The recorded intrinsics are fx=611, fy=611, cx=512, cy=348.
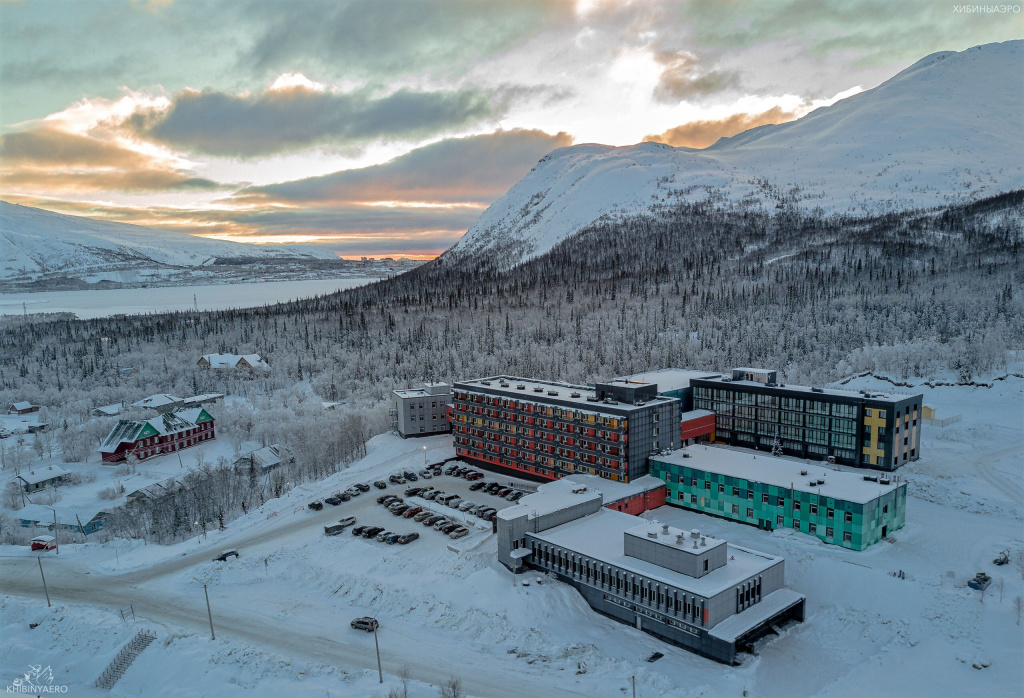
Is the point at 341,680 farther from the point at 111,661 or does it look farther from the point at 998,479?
the point at 998,479

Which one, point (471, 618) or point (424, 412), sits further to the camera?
point (424, 412)

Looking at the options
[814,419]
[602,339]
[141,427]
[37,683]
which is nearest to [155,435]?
[141,427]

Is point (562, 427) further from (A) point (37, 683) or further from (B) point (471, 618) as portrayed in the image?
(A) point (37, 683)

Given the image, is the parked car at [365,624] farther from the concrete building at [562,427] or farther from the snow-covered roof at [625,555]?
the concrete building at [562,427]

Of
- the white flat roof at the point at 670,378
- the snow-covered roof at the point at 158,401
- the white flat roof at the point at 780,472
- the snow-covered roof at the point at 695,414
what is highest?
the white flat roof at the point at 670,378

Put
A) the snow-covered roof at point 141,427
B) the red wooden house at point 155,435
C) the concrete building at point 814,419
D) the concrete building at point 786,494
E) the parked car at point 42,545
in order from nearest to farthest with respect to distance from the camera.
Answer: the concrete building at point 786,494 → the parked car at point 42,545 → the concrete building at point 814,419 → the red wooden house at point 155,435 → the snow-covered roof at point 141,427

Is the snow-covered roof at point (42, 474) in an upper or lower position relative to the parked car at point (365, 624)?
lower

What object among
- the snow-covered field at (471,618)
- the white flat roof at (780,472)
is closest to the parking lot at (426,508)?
the snow-covered field at (471,618)
